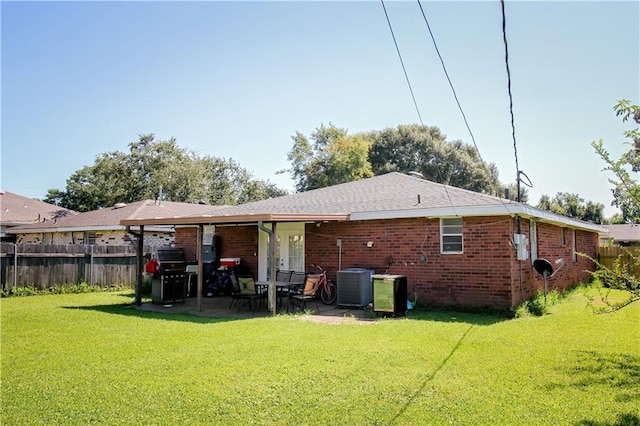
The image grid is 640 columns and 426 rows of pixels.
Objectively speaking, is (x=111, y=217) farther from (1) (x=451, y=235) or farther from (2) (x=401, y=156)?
(2) (x=401, y=156)

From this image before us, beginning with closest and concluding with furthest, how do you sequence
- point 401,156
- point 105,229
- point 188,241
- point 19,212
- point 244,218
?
point 244,218
point 188,241
point 105,229
point 19,212
point 401,156

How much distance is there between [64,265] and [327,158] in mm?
25729

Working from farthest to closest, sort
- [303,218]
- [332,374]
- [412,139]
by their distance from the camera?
1. [412,139]
2. [303,218]
3. [332,374]

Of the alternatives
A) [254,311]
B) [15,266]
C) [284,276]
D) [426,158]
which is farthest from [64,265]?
[426,158]

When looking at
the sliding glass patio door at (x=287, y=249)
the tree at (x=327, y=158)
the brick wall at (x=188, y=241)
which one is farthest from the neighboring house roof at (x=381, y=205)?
the tree at (x=327, y=158)

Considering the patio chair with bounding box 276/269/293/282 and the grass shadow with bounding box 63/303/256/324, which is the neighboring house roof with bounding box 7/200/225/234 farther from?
the patio chair with bounding box 276/269/293/282

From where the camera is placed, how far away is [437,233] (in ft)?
35.9

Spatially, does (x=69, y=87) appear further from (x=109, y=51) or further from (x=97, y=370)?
(x=97, y=370)

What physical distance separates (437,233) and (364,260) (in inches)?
83.4

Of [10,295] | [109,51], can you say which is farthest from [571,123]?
[10,295]

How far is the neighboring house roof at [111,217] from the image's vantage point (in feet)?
64.9

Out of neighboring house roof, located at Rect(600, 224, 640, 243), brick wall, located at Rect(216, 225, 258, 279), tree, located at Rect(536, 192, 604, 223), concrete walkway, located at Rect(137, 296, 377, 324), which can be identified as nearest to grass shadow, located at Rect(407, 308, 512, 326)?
concrete walkway, located at Rect(137, 296, 377, 324)

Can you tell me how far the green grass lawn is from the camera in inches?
163

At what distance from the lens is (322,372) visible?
17.6ft
